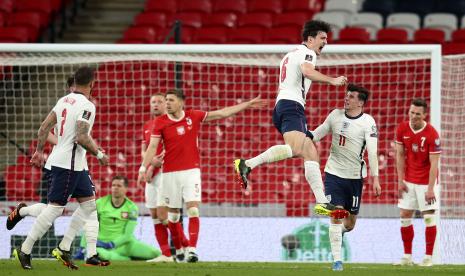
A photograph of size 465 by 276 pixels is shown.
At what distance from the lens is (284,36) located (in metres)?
18.8

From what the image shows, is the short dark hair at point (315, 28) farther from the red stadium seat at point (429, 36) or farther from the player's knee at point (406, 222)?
the red stadium seat at point (429, 36)

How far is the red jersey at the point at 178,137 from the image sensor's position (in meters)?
12.2

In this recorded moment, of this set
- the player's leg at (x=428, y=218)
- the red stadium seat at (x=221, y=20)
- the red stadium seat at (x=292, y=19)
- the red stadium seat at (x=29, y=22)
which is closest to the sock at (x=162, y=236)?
the player's leg at (x=428, y=218)

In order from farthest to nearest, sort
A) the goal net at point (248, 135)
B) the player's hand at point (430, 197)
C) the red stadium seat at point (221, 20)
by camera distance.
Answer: the red stadium seat at point (221, 20), the goal net at point (248, 135), the player's hand at point (430, 197)

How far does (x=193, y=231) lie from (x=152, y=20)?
9.11m

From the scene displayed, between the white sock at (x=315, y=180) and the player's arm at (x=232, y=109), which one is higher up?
the player's arm at (x=232, y=109)

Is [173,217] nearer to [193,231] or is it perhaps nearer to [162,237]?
[193,231]

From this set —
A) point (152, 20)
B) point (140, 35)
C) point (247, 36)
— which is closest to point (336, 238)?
point (247, 36)

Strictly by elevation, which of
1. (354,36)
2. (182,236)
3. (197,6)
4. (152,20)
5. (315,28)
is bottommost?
(182,236)

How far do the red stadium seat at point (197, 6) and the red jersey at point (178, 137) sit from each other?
28.5 ft

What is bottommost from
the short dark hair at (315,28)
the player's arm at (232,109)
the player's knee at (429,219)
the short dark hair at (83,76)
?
the player's knee at (429,219)

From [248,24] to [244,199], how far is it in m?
5.31

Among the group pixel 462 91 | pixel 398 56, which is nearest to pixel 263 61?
pixel 398 56

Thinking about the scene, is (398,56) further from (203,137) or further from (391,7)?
(391,7)
